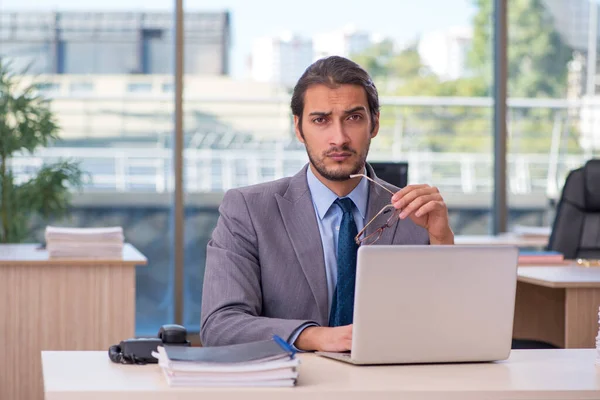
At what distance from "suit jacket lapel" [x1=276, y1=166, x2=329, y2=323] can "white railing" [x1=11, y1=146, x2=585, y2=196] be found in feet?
11.7

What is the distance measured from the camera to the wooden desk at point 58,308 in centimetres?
395

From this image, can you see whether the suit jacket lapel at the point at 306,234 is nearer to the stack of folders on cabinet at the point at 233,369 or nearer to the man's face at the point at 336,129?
the man's face at the point at 336,129

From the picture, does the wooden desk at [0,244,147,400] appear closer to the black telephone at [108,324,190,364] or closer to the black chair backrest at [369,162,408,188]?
the black chair backrest at [369,162,408,188]

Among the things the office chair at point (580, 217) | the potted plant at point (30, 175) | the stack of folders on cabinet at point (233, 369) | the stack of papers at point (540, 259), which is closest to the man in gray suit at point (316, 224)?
the stack of folders on cabinet at point (233, 369)

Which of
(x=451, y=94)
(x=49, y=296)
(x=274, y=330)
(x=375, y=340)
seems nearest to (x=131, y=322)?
(x=49, y=296)

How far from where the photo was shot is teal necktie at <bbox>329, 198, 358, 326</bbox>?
2293 millimetres

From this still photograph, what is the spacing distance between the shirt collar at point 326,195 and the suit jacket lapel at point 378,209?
0.02 meters

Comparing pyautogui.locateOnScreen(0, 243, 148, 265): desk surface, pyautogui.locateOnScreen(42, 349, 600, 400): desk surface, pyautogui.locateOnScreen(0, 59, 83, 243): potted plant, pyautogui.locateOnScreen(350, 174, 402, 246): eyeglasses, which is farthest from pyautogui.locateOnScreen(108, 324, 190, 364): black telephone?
pyautogui.locateOnScreen(0, 59, 83, 243): potted plant

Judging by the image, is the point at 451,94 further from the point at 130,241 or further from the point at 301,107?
the point at 301,107

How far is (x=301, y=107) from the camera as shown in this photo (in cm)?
241

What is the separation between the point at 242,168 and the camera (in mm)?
6086

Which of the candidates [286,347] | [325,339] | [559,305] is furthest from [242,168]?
[286,347]

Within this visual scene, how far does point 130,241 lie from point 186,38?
1339 mm

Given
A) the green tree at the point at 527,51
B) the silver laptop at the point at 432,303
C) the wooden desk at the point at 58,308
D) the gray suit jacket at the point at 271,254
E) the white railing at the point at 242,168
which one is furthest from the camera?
the green tree at the point at 527,51
